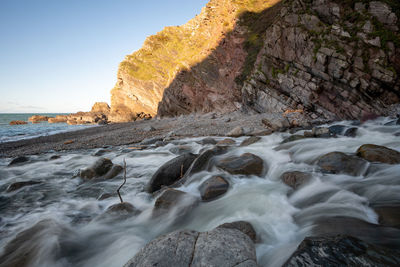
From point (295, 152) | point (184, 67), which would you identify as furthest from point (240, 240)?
point (184, 67)

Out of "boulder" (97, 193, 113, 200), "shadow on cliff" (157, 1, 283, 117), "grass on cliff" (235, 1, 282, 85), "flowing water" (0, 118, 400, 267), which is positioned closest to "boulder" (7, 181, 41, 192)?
"flowing water" (0, 118, 400, 267)

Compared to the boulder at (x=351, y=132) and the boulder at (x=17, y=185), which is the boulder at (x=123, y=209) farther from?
the boulder at (x=351, y=132)

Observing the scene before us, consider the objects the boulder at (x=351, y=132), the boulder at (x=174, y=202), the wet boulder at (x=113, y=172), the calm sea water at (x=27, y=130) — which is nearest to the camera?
the boulder at (x=174, y=202)

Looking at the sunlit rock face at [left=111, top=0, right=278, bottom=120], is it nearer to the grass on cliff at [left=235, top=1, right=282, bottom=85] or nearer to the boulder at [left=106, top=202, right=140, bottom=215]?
the grass on cliff at [left=235, top=1, right=282, bottom=85]

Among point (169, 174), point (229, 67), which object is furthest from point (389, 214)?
point (229, 67)

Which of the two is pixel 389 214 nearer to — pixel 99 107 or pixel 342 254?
pixel 342 254

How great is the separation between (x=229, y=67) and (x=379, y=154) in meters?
18.2

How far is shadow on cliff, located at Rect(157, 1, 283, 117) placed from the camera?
19384 millimetres

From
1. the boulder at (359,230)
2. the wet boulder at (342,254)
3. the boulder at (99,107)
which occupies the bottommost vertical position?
the boulder at (359,230)

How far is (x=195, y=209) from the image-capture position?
3768 mm

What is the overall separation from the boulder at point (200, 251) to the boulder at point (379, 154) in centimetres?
417

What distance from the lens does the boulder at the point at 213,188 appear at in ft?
13.4

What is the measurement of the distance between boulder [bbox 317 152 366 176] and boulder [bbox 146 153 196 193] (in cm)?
342

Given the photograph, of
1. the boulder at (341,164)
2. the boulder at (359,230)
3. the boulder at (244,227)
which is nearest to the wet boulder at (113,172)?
the boulder at (244,227)
